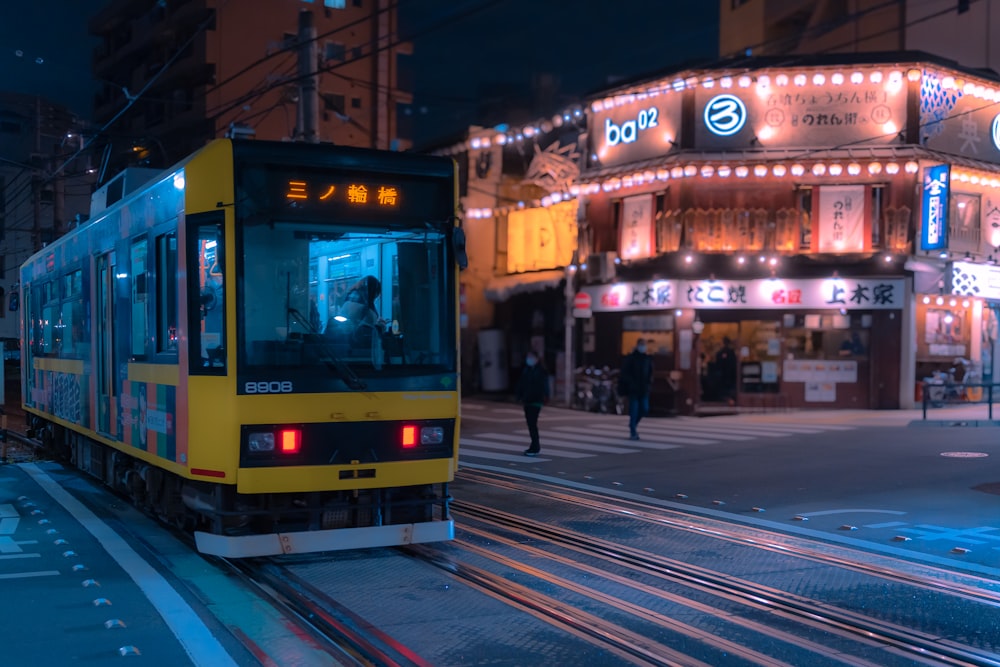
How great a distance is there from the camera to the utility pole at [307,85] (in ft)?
53.9

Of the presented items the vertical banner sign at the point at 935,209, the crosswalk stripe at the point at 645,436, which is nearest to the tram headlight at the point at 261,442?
the crosswalk stripe at the point at 645,436

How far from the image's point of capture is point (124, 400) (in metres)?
9.92

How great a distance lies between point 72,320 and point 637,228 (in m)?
17.5

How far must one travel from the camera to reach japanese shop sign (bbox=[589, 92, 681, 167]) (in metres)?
26.2

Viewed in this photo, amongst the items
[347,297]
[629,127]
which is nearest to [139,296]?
[347,297]

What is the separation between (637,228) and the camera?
2717 cm

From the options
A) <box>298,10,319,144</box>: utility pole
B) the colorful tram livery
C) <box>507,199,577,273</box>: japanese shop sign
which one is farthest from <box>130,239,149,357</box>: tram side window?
<box>507,199,577,273</box>: japanese shop sign

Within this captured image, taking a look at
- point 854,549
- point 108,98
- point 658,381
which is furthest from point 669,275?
point 108,98

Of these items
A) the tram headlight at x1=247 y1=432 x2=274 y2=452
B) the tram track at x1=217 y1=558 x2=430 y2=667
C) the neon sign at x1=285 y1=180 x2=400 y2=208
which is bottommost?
the tram track at x1=217 y1=558 x2=430 y2=667

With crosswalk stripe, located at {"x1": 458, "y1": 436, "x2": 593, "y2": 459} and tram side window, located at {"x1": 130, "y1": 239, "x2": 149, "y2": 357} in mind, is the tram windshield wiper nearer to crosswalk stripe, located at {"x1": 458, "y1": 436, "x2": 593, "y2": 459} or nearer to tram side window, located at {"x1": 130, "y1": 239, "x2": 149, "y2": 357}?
tram side window, located at {"x1": 130, "y1": 239, "x2": 149, "y2": 357}

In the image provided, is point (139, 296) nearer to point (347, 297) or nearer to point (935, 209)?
point (347, 297)

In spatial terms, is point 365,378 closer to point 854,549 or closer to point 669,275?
point 854,549

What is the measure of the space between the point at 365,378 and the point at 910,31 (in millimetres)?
34297

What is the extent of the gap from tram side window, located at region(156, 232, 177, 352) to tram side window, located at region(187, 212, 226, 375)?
0.46 metres
